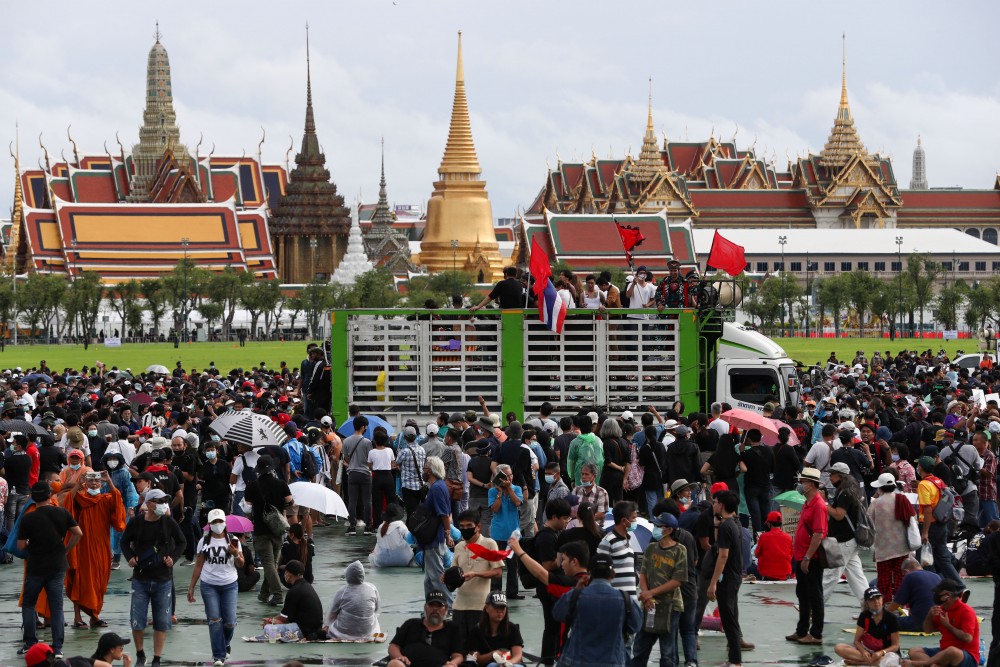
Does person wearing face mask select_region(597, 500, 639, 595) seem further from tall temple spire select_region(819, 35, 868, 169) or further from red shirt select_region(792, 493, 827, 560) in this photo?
tall temple spire select_region(819, 35, 868, 169)

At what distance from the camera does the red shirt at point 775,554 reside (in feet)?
46.9

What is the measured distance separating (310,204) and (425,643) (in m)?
106

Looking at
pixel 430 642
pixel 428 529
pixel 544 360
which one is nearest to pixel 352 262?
pixel 544 360

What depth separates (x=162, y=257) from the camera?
314 feet

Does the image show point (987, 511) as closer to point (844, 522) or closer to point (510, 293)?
point (844, 522)

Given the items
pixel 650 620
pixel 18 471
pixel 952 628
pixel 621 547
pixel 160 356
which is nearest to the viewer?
pixel 952 628

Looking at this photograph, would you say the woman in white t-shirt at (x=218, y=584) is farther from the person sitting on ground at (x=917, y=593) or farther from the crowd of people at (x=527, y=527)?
the person sitting on ground at (x=917, y=593)

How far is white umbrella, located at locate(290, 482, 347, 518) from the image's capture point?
13797 mm

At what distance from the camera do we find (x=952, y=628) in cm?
1068

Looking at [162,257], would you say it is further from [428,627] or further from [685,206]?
[428,627]

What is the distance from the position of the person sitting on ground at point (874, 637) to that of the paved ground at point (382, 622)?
2.69ft

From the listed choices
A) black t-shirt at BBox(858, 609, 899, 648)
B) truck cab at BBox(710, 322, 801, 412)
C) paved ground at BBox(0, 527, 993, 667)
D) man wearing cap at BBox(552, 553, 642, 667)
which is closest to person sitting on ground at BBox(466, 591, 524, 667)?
man wearing cap at BBox(552, 553, 642, 667)

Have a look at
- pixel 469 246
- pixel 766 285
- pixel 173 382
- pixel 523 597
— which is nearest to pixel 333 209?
pixel 469 246

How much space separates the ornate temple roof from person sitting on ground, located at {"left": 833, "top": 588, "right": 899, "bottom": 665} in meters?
104
